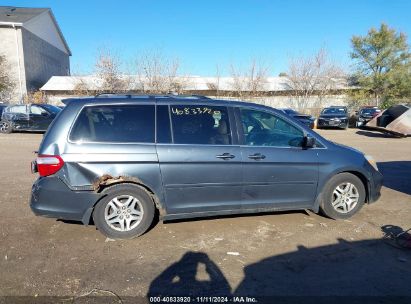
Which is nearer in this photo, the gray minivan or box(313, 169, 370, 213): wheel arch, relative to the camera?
the gray minivan

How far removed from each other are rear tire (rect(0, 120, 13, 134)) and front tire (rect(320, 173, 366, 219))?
56.2ft

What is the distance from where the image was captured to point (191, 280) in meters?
3.27

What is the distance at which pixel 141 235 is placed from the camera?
432 cm

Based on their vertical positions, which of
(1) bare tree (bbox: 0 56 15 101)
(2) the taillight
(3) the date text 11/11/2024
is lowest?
(3) the date text 11/11/2024

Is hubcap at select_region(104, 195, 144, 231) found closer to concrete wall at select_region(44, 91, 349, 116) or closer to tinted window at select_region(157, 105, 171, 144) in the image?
tinted window at select_region(157, 105, 171, 144)

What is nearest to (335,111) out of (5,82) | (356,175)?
(356,175)

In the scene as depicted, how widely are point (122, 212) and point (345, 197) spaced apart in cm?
314

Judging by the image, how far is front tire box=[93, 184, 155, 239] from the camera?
4.09 metres

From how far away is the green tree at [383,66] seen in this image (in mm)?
30984

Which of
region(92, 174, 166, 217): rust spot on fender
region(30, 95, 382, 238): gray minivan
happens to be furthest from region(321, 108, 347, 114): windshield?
region(92, 174, 166, 217): rust spot on fender

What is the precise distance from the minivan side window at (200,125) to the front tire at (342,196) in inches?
65.6

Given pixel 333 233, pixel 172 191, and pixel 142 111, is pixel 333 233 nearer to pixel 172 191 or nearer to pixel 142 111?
pixel 172 191

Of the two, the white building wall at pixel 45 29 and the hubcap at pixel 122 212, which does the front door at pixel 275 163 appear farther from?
the white building wall at pixel 45 29

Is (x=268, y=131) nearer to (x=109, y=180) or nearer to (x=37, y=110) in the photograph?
(x=109, y=180)
